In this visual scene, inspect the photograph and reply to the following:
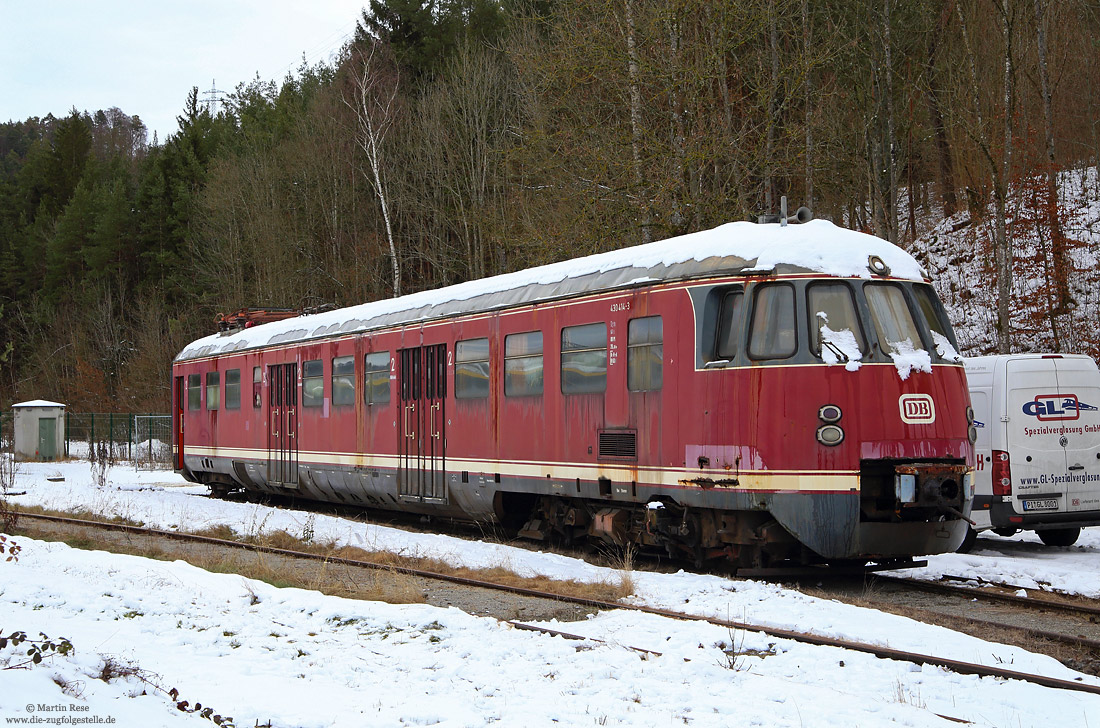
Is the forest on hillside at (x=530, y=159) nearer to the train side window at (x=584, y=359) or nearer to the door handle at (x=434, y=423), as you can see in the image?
the door handle at (x=434, y=423)

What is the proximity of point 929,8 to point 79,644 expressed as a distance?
29264 mm

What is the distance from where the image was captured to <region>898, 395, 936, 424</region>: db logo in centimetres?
Answer: 978

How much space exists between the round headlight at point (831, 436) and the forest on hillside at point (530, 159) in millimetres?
10234

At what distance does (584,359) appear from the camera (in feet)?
40.0

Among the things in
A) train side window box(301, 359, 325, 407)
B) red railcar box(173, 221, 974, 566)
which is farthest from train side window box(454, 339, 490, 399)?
train side window box(301, 359, 325, 407)

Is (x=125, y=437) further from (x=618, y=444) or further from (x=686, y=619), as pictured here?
(x=686, y=619)

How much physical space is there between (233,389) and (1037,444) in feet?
49.7

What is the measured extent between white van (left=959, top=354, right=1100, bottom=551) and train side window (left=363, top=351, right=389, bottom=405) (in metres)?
8.35

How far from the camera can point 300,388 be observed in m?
19.3

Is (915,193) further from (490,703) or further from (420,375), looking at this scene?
(490,703)

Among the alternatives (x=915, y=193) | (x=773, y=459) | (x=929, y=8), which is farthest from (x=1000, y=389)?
(x=915, y=193)

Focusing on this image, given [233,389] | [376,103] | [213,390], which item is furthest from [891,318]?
[376,103]

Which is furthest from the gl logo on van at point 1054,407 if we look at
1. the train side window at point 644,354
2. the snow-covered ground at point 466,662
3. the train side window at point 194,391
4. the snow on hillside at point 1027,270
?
the train side window at point 194,391

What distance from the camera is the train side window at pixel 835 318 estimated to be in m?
9.88
